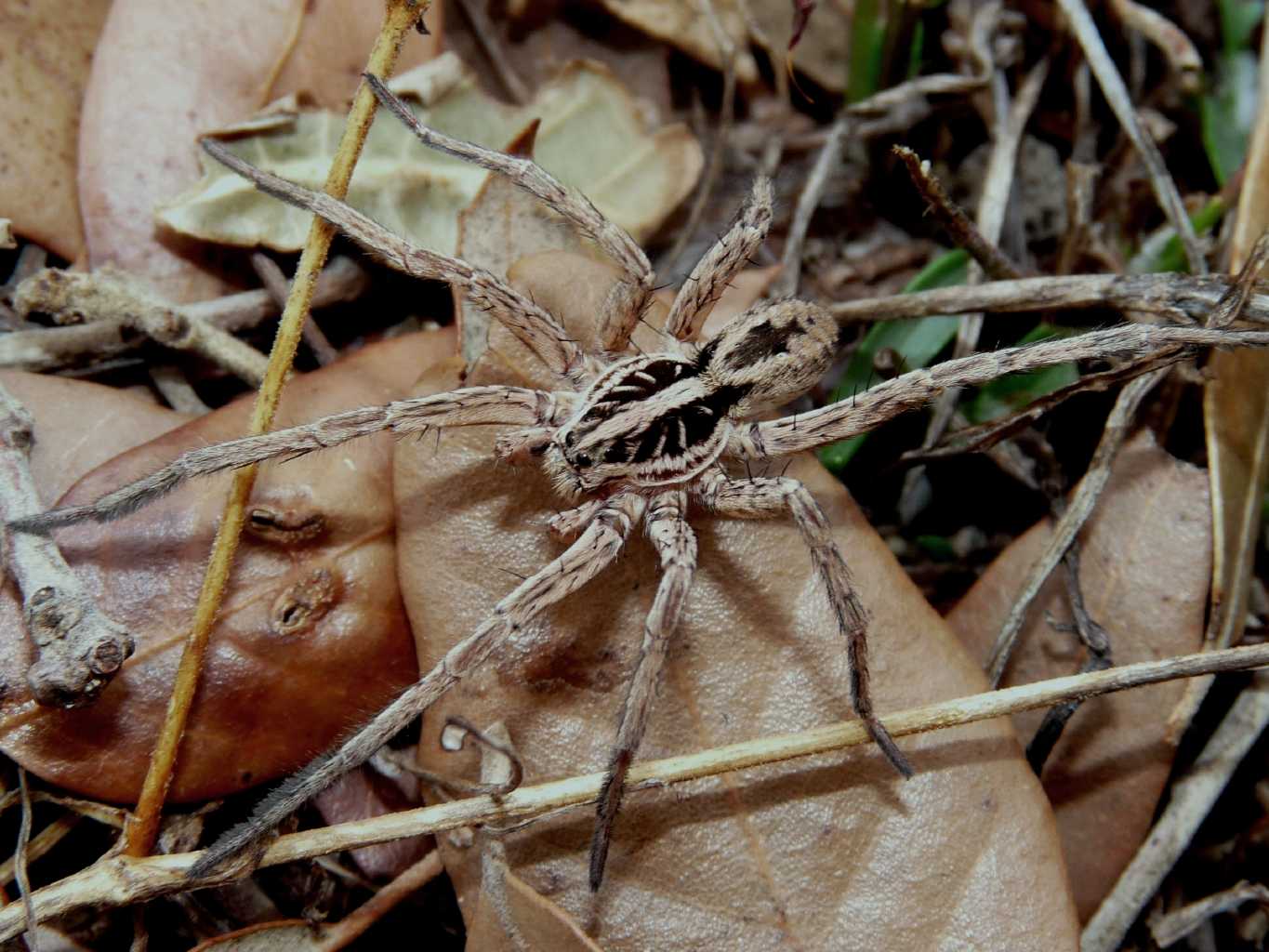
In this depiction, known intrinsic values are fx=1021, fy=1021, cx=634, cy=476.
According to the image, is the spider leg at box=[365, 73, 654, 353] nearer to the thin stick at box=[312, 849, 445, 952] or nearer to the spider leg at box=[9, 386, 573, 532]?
the spider leg at box=[9, 386, 573, 532]

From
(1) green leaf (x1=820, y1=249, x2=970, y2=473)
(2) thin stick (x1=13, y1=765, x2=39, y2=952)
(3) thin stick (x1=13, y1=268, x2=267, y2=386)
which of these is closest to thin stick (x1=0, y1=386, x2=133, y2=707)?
(2) thin stick (x1=13, y1=765, x2=39, y2=952)

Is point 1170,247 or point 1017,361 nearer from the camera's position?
point 1017,361

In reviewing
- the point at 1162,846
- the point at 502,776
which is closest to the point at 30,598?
the point at 502,776

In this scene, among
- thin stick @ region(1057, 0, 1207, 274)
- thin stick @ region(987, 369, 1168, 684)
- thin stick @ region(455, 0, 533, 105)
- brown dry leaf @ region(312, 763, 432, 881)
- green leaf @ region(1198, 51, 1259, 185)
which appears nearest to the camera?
brown dry leaf @ region(312, 763, 432, 881)

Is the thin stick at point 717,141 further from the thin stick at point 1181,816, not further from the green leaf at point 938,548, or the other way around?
the thin stick at point 1181,816

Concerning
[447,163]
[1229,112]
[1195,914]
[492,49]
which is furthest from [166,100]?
[1195,914]

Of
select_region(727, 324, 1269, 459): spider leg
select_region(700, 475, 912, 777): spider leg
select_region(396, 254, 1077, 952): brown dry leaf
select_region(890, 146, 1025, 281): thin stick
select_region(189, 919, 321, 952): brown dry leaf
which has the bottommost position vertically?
select_region(189, 919, 321, 952): brown dry leaf

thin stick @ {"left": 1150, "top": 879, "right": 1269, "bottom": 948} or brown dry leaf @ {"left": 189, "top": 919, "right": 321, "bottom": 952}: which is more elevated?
thin stick @ {"left": 1150, "top": 879, "right": 1269, "bottom": 948}

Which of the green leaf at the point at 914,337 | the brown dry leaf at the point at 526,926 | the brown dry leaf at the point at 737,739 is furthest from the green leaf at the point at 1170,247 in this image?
the brown dry leaf at the point at 526,926

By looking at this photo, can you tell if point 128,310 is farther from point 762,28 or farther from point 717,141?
point 762,28
